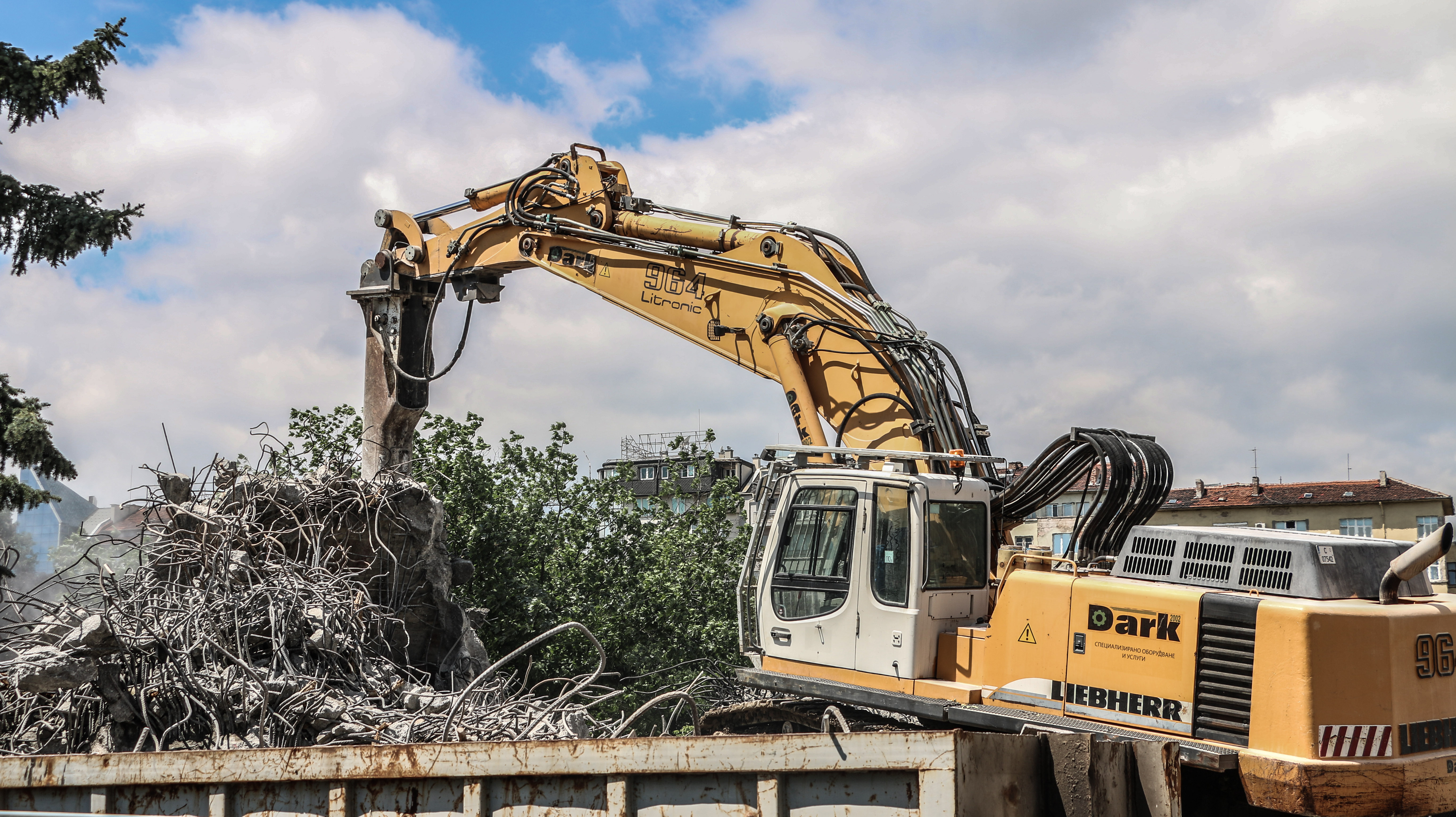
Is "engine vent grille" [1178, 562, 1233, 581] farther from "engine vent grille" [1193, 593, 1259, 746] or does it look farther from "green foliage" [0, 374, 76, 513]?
"green foliage" [0, 374, 76, 513]

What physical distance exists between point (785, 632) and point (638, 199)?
4.02 metres

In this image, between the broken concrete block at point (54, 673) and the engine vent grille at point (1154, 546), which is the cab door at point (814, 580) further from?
the broken concrete block at point (54, 673)

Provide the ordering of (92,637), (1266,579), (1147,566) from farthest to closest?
(92,637) < (1147,566) < (1266,579)

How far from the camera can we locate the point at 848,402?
7.79m

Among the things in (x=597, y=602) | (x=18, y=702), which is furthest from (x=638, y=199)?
(x=597, y=602)

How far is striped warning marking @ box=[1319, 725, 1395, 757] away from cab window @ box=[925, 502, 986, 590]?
2.13 meters

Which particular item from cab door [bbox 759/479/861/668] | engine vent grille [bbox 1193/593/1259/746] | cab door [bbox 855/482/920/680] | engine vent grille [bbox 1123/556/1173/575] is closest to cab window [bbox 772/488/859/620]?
cab door [bbox 759/479/861/668]

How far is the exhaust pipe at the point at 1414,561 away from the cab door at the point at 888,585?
2.34m

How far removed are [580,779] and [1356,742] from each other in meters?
3.49

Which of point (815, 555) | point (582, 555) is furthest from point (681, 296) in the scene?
point (582, 555)

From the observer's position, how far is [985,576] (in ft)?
22.8

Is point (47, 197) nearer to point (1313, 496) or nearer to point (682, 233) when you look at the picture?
point (682, 233)

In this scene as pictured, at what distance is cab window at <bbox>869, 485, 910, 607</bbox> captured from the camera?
21.5 ft

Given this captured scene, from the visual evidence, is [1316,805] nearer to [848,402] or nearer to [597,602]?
[848,402]
